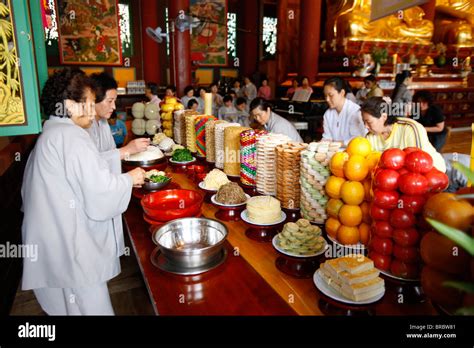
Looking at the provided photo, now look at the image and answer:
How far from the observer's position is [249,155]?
2.25 metres

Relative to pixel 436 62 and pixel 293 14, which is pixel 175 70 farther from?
pixel 436 62

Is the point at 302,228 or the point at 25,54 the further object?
the point at 25,54

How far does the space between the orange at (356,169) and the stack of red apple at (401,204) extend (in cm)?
12

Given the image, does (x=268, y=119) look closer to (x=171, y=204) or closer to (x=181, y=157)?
(x=181, y=157)

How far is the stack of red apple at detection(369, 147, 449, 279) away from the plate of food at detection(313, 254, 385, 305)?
16cm

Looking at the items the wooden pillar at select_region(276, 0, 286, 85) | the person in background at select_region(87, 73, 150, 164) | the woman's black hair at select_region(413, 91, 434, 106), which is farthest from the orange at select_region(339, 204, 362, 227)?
the wooden pillar at select_region(276, 0, 286, 85)

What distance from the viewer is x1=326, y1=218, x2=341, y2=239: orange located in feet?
4.91

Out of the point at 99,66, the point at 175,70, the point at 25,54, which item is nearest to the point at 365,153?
the point at 25,54

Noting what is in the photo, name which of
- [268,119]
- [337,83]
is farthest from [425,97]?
[268,119]

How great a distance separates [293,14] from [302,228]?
12.6 m

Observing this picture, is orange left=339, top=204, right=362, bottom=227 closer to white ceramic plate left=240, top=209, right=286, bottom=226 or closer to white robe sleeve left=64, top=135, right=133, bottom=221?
white ceramic plate left=240, top=209, right=286, bottom=226

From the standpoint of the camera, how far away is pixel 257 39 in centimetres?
1450

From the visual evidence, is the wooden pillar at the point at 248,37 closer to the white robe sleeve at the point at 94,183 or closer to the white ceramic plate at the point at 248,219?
the white ceramic plate at the point at 248,219

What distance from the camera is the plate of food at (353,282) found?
3.51 feet
